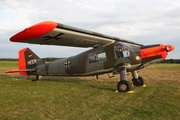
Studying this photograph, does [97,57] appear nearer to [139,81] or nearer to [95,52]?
[95,52]

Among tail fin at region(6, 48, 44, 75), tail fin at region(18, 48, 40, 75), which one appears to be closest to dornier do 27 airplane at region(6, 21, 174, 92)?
tail fin at region(6, 48, 44, 75)

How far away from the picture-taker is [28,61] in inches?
521

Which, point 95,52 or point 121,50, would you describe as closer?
point 121,50

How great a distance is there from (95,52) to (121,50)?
1.59 metres

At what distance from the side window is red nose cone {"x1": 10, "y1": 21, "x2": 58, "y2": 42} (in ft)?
12.9

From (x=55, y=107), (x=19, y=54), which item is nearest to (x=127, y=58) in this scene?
(x=55, y=107)

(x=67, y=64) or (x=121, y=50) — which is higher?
(x=121, y=50)

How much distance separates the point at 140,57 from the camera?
8914mm

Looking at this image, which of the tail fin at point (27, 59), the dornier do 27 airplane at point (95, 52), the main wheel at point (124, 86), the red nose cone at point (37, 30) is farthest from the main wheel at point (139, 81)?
the tail fin at point (27, 59)

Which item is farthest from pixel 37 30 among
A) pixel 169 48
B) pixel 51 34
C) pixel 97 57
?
pixel 169 48

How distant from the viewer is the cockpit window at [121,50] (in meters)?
9.10

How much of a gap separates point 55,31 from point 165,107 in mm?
4705

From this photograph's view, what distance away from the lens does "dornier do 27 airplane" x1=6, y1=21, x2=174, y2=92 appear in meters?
6.71

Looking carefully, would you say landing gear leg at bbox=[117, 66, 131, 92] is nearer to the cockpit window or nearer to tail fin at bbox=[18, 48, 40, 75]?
the cockpit window
